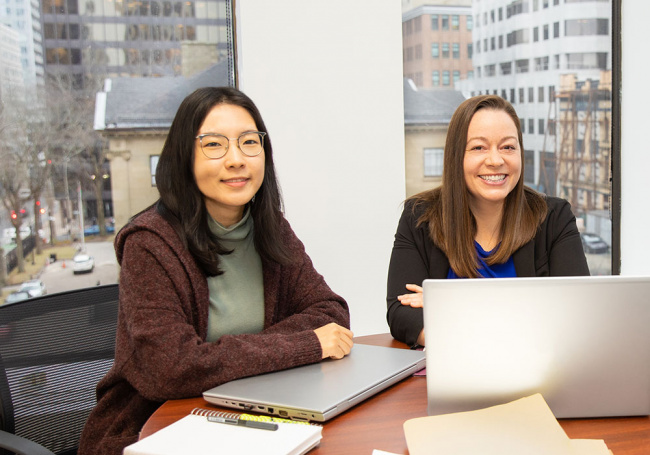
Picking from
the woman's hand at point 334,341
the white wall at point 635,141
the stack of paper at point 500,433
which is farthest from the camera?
the white wall at point 635,141

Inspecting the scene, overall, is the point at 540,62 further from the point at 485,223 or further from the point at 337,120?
the point at 485,223

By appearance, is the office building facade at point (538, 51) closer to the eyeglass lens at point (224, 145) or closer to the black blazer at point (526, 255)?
the black blazer at point (526, 255)

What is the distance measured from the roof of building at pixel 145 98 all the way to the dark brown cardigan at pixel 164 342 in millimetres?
1478

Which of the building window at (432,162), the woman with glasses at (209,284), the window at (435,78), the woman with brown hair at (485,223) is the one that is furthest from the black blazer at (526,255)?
the window at (435,78)

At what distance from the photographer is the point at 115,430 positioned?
1.39 metres

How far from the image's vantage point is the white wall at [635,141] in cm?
323

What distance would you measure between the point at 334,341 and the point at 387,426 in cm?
32

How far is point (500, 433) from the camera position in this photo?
984 mm

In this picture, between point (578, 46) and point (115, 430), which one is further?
point (578, 46)

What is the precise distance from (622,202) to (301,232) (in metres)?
1.76

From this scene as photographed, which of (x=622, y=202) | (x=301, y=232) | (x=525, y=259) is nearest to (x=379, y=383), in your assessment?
(x=525, y=259)

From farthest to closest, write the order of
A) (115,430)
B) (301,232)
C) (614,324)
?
(301,232) → (115,430) → (614,324)

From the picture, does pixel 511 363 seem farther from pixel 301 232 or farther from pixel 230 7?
pixel 230 7

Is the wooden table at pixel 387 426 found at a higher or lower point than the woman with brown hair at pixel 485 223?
lower
